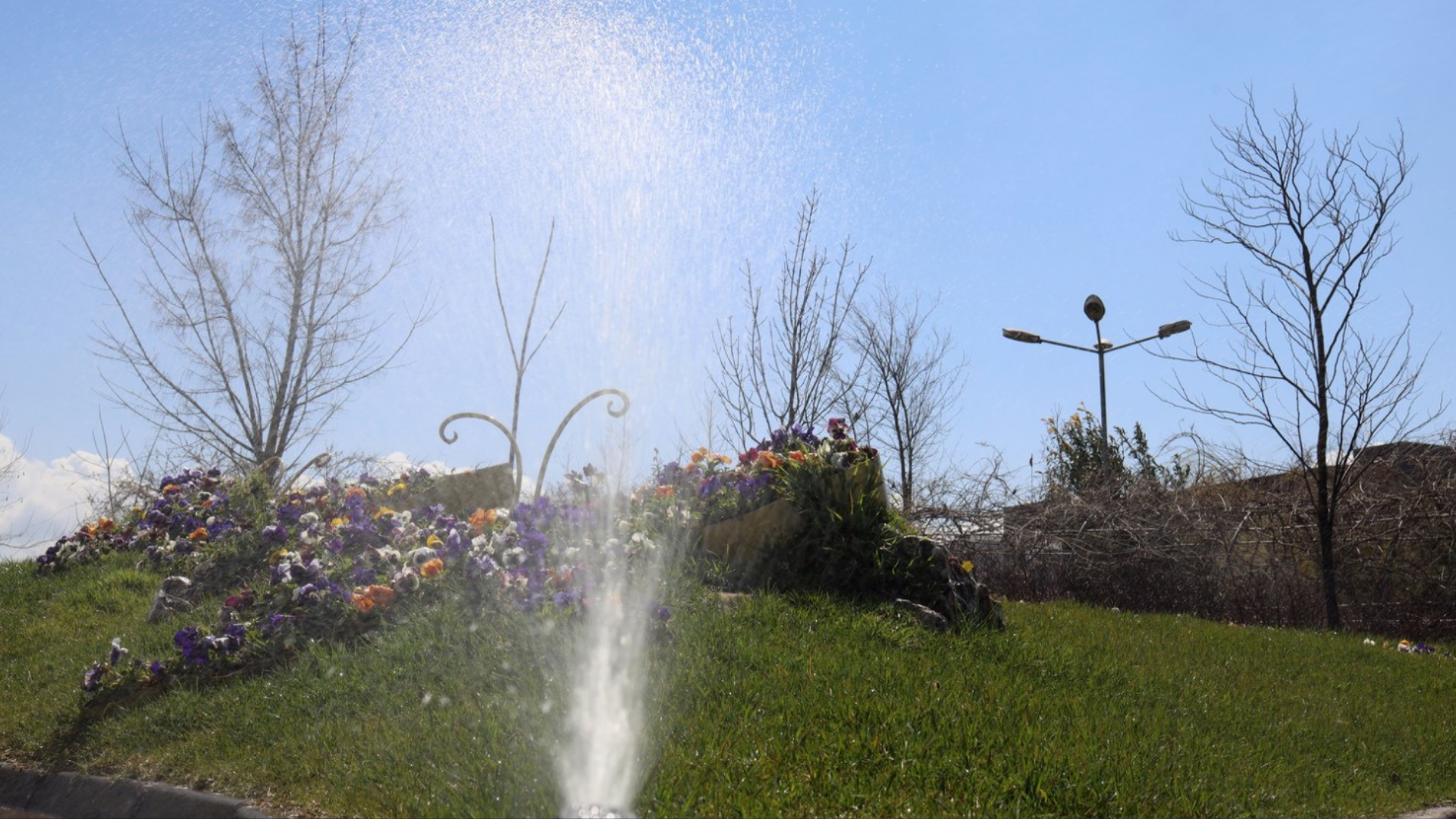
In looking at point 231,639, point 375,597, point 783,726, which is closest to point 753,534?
point 375,597

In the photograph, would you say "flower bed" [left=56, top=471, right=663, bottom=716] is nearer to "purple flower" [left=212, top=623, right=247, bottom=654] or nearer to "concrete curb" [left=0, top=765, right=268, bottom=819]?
"purple flower" [left=212, top=623, right=247, bottom=654]

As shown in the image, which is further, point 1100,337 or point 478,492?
point 1100,337

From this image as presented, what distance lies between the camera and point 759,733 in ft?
14.1

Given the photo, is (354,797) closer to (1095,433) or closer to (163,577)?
(163,577)

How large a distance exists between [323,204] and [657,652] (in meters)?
11.0

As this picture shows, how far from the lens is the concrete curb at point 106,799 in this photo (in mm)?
4211

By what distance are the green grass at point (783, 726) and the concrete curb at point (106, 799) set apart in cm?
11

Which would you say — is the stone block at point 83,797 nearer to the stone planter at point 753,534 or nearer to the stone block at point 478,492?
the stone planter at point 753,534

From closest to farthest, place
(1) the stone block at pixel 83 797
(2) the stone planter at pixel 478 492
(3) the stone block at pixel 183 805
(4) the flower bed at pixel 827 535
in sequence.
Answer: (3) the stone block at pixel 183 805
(1) the stone block at pixel 83 797
(4) the flower bed at pixel 827 535
(2) the stone planter at pixel 478 492

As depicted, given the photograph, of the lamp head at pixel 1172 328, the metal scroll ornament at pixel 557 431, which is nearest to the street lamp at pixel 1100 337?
the lamp head at pixel 1172 328

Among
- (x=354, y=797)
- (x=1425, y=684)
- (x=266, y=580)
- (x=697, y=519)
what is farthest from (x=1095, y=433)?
(x=354, y=797)

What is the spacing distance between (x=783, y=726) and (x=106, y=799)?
10.6 feet

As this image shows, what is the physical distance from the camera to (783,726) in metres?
4.41

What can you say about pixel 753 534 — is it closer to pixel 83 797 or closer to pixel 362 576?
Answer: pixel 362 576
